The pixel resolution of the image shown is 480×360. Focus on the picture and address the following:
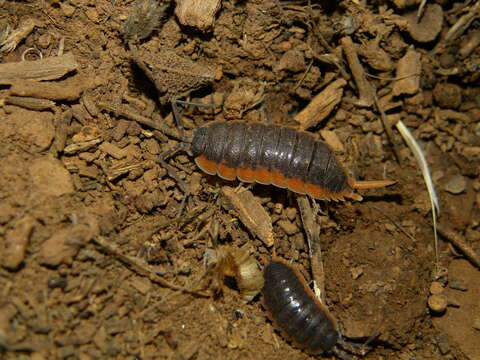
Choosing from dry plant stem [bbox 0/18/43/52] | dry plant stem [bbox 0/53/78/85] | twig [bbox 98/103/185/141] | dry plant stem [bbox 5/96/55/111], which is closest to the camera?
dry plant stem [bbox 5/96/55/111]

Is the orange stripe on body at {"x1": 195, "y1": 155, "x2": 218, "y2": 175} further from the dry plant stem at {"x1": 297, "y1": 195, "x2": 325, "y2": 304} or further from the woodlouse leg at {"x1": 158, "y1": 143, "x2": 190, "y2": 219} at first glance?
the dry plant stem at {"x1": 297, "y1": 195, "x2": 325, "y2": 304}

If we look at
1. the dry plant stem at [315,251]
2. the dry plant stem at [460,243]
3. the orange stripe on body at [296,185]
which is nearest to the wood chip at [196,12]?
the orange stripe on body at [296,185]

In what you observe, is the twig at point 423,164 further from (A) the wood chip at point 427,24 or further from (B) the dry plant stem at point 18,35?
(B) the dry plant stem at point 18,35

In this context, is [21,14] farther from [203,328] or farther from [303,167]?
[203,328]

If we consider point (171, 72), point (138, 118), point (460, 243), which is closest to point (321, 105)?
point (171, 72)

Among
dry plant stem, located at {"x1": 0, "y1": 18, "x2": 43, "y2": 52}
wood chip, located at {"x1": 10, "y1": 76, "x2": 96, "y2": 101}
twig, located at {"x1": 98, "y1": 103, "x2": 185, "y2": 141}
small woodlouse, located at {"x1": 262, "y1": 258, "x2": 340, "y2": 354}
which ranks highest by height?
dry plant stem, located at {"x1": 0, "y1": 18, "x2": 43, "y2": 52}

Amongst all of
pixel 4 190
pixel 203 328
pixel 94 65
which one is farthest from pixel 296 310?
pixel 94 65

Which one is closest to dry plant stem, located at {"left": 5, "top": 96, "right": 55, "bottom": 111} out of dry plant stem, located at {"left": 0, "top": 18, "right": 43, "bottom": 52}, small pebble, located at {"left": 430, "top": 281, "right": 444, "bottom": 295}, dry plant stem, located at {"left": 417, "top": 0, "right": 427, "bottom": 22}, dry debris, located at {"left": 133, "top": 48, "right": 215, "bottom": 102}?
dry plant stem, located at {"left": 0, "top": 18, "right": 43, "bottom": 52}

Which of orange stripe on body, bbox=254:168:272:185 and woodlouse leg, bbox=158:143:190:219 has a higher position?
orange stripe on body, bbox=254:168:272:185
